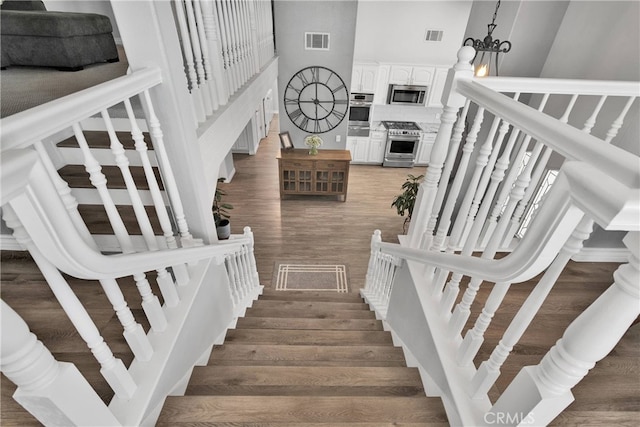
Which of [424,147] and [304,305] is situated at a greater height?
[304,305]

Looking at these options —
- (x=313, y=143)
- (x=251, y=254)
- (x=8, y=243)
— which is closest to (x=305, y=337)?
(x=251, y=254)

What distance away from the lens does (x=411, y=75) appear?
6145 mm

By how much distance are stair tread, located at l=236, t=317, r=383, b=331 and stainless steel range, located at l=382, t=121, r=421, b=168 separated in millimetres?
4989

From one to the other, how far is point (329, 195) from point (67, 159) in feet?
14.2

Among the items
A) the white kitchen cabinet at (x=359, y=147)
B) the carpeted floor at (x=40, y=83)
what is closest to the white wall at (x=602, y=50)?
the carpeted floor at (x=40, y=83)

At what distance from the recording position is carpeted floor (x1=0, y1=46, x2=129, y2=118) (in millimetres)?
1385

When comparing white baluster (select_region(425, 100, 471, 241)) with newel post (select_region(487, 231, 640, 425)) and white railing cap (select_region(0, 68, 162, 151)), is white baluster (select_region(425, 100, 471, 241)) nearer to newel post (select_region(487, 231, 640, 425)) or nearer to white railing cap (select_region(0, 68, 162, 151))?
newel post (select_region(487, 231, 640, 425))

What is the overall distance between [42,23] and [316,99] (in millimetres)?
4097

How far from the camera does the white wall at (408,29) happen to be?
18.9 feet

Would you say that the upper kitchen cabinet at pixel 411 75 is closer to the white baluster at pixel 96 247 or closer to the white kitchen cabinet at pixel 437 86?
the white kitchen cabinet at pixel 437 86

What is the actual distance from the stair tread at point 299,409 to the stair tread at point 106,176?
3.54ft

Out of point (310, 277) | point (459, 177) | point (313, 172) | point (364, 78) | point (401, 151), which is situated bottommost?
point (310, 277)

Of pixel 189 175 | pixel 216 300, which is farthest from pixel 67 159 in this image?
pixel 216 300

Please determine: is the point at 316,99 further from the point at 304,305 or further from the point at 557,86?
the point at 557,86
